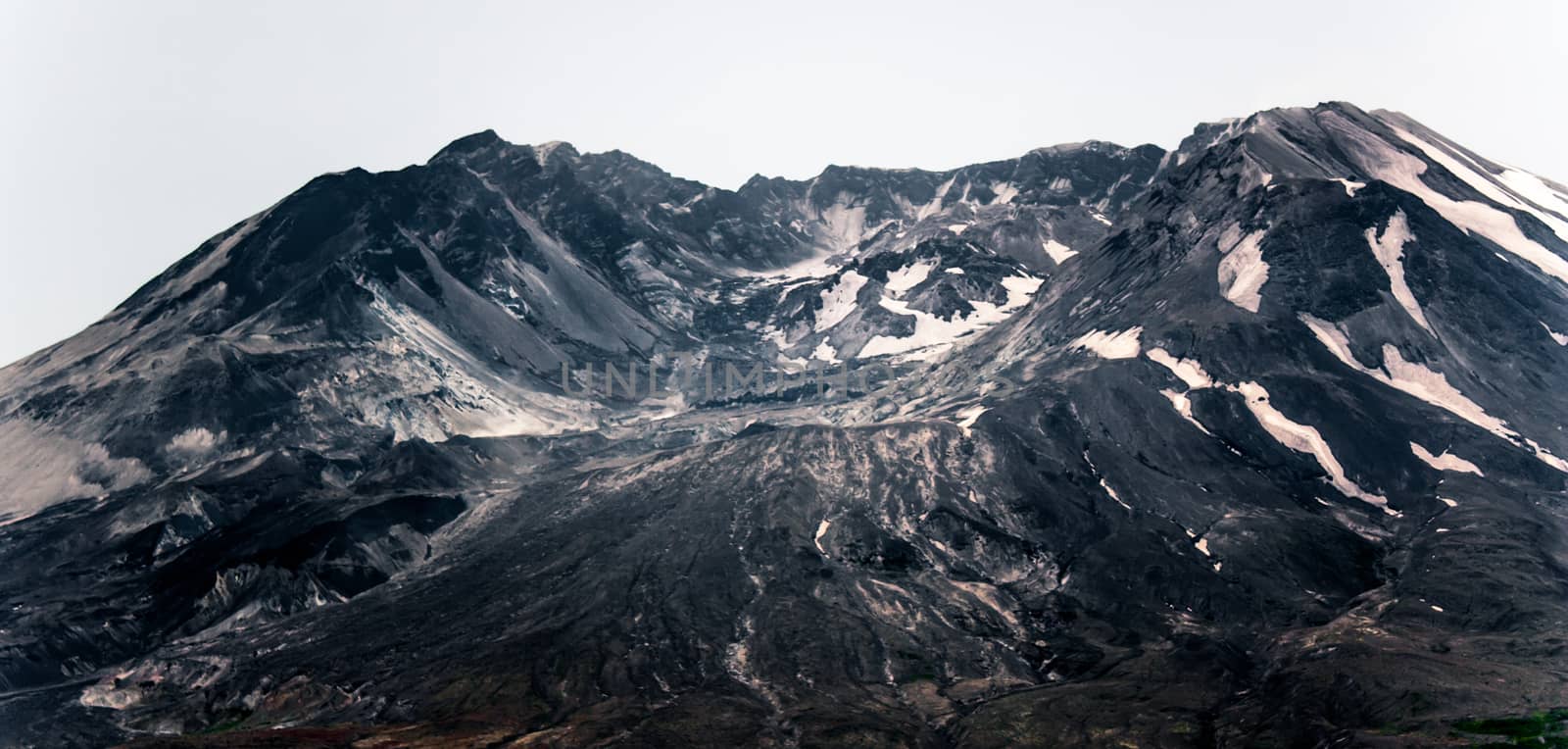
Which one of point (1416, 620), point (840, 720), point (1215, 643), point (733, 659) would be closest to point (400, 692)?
point (733, 659)

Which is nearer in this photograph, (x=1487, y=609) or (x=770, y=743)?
(x=770, y=743)

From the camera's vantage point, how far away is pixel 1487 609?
18425cm

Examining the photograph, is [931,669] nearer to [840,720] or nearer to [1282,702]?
[840,720]

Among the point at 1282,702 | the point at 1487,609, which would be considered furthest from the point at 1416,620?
the point at 1282,702

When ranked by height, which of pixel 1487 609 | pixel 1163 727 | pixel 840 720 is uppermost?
pixel 840 720

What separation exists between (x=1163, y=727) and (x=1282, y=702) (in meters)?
14.9

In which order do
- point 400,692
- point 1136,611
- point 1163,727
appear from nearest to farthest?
point 1163,727 < point 400,692 < point 1136,611

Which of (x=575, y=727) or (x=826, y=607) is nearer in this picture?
(x=575, y=727)

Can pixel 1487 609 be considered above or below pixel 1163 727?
below

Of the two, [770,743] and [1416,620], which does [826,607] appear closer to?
→ [770,743]

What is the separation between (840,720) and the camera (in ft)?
Answer: 533

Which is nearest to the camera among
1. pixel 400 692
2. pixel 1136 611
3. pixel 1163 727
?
pixel 1163 727

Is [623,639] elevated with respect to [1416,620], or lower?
elevated

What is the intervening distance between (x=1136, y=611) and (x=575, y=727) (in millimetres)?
84475
